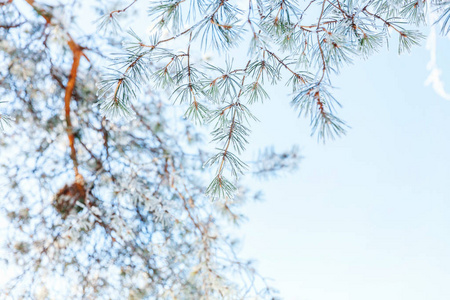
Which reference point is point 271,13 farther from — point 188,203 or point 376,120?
point 376,120

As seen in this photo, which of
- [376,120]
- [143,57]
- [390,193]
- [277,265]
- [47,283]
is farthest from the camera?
[390,193]

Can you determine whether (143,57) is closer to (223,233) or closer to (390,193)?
(223,233)

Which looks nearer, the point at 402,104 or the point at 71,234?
the point at 71,234

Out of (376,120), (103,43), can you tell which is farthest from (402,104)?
(103,43)

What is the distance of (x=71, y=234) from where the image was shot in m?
1.86

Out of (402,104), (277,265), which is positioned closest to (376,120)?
(402,104)

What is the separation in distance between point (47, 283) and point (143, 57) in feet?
4.85

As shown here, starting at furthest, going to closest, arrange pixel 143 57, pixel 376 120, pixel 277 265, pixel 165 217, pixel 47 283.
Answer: pixel 376 120
pixel 277 265
pixel 47 283
pixel 165 217
pixel 143 57

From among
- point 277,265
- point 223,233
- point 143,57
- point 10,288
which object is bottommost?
point 10,288

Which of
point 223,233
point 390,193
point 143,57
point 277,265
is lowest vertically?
point 143,57

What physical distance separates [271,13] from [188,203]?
1.41m

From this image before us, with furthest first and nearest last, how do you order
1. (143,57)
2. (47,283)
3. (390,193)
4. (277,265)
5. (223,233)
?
(390,193), (277,265), (223,233), (47,283), (143,57)

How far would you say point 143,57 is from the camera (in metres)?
0.87

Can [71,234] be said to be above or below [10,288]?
above
